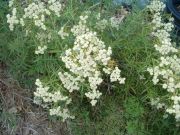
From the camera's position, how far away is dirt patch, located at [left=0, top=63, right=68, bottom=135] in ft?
10.9

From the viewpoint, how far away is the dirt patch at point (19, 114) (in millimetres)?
3322

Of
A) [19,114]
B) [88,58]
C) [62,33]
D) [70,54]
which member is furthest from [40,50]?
[19,114]

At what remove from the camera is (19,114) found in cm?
336

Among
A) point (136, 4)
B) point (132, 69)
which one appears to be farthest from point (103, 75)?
point (136, 4)

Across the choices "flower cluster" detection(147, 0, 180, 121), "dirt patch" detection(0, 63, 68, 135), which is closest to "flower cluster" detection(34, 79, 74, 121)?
"dirt patch" detection(0, 63, 68, 135)

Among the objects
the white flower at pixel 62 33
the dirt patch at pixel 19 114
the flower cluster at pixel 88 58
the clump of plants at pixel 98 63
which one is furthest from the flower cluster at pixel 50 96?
the dirt patch at pixel 19 114

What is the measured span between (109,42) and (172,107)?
2.05 ft

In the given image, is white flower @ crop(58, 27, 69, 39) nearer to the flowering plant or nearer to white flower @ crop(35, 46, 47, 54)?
the flowering plant

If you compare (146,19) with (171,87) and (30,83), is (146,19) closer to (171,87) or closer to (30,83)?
(171,87)

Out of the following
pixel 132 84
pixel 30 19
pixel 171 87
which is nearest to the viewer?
pixel 171 87

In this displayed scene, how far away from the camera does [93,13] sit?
3080 mm

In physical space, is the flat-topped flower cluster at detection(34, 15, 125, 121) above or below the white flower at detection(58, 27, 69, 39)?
below

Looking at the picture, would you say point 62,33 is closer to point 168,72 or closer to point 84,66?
point 84,66

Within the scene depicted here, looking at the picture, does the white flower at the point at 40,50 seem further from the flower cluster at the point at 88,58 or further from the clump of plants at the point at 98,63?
the flower cluster at the point at 88,58
